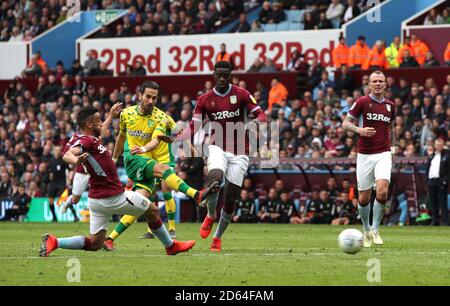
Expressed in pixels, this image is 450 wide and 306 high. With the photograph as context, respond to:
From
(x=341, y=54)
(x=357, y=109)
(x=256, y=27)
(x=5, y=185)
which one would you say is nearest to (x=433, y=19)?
(x=341, y=54)

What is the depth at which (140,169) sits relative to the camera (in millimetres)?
17406

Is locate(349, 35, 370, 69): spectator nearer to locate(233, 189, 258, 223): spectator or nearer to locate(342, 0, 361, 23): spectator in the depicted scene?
locate(342, 0, 361, 23): spectator

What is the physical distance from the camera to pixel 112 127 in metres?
33.3

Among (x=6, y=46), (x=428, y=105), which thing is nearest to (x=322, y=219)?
(x=428, y=105)

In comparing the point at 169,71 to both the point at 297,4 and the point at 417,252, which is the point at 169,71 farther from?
the point at 417,252

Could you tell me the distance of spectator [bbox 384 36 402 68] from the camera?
99.9 feet

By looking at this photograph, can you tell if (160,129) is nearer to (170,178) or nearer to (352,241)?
(170,178)

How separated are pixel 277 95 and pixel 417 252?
51.9 ft

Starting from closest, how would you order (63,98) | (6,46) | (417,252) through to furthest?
(417,252) → (63,98) → (6,46)

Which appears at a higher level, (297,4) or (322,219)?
(297,4)

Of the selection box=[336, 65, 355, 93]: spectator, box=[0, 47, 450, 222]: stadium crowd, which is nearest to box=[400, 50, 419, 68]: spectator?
box=[0, 47, 450, 222]: stadium crowd

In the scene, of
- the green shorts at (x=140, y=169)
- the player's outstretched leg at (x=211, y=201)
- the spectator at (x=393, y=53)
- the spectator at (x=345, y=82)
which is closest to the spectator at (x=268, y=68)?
the spectator at (x=345, y=82)

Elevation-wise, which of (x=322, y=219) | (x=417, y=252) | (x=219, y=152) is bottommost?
(x=322, y=219)

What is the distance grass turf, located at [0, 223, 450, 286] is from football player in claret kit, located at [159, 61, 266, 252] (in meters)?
0.78
